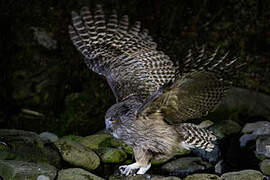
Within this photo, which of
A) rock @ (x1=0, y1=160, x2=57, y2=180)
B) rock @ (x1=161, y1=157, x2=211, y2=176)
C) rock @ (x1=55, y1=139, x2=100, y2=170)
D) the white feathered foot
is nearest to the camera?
rock @ (x1=0, y1=160, x2=57, y2=180)

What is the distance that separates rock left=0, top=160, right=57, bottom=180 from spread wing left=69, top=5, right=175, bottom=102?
989 mm

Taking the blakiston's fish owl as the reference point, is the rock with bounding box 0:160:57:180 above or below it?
below

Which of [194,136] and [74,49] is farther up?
[74,49]

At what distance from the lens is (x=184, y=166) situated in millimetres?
3768

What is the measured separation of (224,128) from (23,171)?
2674 mm

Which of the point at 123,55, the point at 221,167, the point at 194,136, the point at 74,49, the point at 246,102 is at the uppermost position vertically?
the point at 123,55

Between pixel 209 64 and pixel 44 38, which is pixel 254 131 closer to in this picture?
pixel 209 64

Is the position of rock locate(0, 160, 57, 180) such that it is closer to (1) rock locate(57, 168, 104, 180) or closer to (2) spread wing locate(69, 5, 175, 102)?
(1) rock locate(57, 168, 104, 180)

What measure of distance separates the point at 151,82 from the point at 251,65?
3351mm

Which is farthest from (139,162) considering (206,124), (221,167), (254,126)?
(254,126)

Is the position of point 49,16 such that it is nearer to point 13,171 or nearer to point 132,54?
point 132,54

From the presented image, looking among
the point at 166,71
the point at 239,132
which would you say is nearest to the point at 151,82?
the point at 166,71

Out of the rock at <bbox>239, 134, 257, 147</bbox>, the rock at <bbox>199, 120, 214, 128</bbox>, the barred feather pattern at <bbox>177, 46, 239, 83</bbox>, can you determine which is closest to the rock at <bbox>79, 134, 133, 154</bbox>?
the rock at <bbox>199, 120, 214, 128</bbox>

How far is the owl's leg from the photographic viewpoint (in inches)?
125
